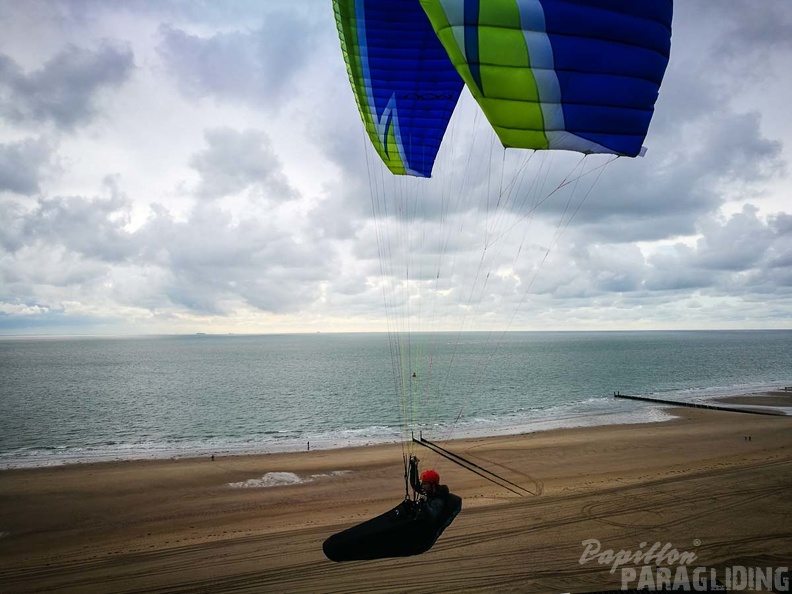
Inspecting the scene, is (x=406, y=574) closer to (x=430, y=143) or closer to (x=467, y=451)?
(x=430, y=143)

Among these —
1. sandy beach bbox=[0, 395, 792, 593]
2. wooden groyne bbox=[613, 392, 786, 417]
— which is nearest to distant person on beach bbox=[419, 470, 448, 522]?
sandy beach bbox=[0, 395, 792, 593]

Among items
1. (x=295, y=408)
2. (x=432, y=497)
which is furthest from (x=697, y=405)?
(x=432, y=497)

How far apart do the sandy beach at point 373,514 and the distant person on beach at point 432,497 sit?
10.8ft

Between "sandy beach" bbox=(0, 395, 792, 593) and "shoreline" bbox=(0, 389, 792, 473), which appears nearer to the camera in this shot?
"sandy beach" bbox=(0, 395, 792, 593)

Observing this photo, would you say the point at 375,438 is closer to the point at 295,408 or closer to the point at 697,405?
the point at 295,408

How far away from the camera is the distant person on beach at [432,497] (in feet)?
20.1

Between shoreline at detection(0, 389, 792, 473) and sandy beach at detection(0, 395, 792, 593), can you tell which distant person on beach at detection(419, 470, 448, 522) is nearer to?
sandy beach at detection(0, 395, 792, 593)

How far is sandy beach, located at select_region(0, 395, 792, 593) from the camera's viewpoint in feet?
30.3

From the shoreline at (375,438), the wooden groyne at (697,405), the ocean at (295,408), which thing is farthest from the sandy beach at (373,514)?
the wooden groyne at (697,405)

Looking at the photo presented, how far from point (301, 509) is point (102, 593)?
613cm

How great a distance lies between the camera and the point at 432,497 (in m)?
6.51

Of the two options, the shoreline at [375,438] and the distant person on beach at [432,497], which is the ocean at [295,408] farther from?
the distant person on beach at [432,497]

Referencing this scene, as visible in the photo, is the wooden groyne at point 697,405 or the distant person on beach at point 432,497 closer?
the distant person on beach at point 432,497

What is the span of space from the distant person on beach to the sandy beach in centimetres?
331
